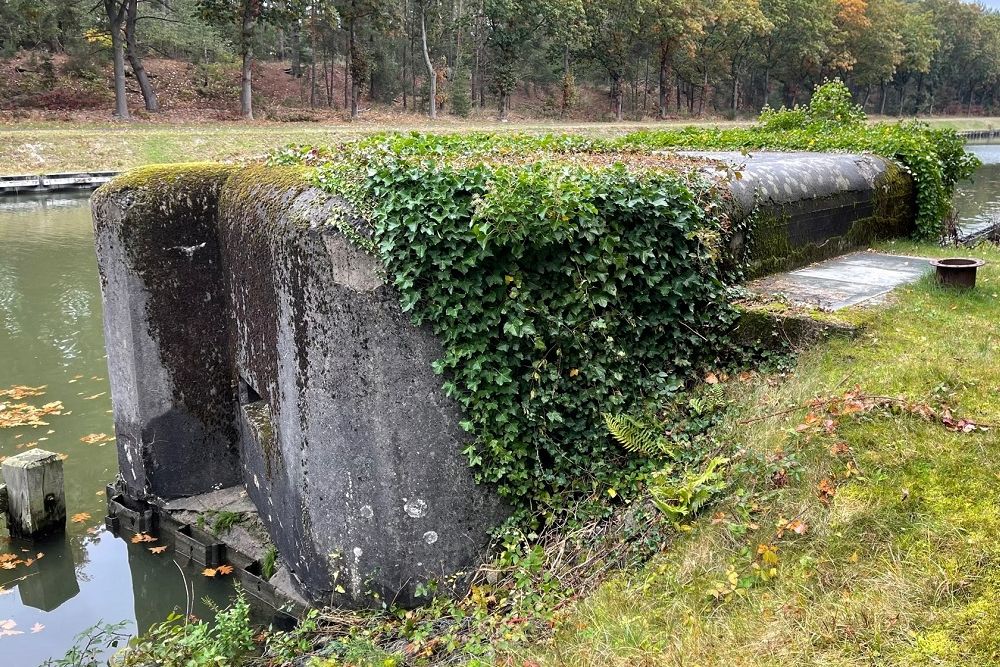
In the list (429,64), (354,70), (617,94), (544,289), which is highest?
(429,64)

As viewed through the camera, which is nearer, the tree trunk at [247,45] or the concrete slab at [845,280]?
the concrete slab at [845,280]

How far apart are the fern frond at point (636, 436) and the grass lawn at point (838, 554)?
44 centimetres

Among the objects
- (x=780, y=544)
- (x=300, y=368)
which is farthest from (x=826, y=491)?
(x=300, y=368)

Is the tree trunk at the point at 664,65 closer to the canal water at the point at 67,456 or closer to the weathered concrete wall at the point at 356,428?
the canal water at the point at 67,456

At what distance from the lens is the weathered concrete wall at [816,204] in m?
7.47

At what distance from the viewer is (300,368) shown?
559cm

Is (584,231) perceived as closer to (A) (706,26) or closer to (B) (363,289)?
(B) (363,289)

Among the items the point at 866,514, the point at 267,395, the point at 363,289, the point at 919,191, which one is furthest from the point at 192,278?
the point at 919,191

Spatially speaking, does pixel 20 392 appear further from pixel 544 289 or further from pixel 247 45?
pixel 247 45

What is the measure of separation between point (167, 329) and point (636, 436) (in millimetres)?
4441

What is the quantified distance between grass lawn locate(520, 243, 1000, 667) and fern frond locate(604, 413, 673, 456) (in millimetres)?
444

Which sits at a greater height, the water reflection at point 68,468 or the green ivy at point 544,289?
the green ivy at point 544,289

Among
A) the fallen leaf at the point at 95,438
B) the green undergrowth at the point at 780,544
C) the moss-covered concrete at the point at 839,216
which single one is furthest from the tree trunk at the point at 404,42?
the green undergrowth at the point at 780,544

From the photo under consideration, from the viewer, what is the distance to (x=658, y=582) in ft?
14.5
